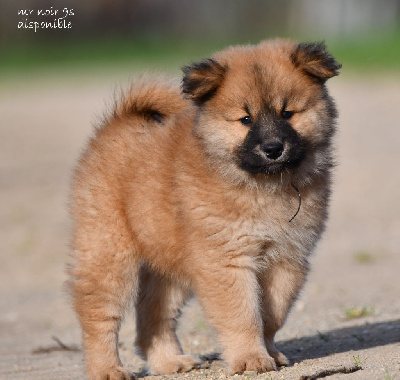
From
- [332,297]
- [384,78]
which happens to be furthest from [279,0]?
[332,297]

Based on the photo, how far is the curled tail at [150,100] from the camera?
200 inches

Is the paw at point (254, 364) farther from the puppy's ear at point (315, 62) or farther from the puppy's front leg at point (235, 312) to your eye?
the puppy's ear at point (315, 62)

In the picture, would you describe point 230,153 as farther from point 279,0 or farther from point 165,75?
point 279,0

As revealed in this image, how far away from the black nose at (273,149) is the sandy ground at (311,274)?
1045 mm

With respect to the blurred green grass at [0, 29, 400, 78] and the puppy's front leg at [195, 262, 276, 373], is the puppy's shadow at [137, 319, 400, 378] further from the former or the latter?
the blurred green grass at [0, 29, 400, 78]

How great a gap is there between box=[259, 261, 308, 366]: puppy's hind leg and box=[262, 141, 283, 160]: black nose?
64cm

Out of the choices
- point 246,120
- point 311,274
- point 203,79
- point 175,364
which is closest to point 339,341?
point 175,364

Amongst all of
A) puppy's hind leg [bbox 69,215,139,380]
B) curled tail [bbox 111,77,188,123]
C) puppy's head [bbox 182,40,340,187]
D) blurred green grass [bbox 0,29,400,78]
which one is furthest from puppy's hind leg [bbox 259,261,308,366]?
blurred green grass [bbox 0,29,400,78]

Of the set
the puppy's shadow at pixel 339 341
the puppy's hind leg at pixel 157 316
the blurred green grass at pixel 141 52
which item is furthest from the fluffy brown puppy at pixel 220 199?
the blurred green grass at pixel 141 52

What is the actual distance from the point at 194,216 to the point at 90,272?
0.71 metres

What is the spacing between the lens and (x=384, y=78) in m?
22.0

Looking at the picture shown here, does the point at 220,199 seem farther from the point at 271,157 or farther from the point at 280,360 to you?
the point at 280,360

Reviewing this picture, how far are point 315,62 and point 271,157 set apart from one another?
1.93ft

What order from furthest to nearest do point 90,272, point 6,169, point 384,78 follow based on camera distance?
point 384,78, point 6,169, point 90,272
